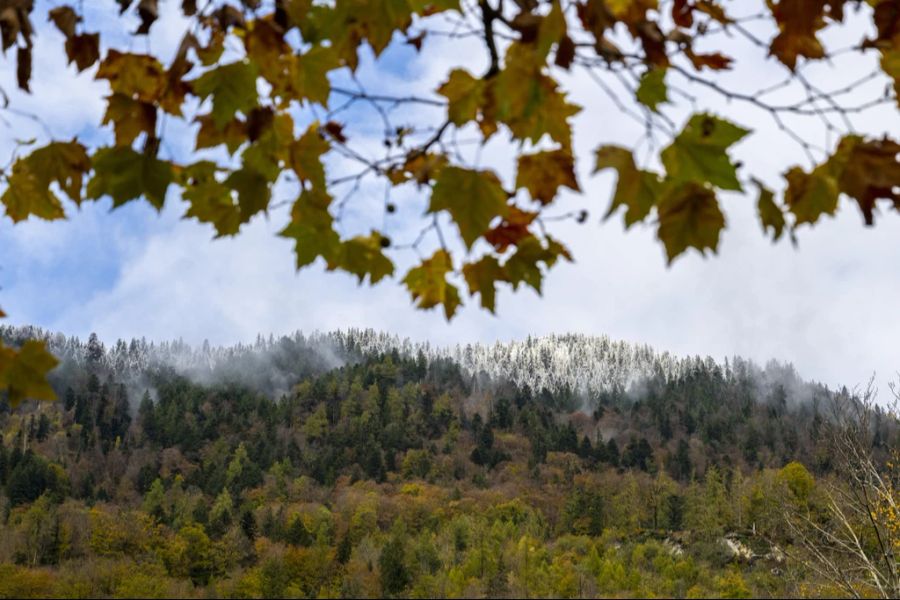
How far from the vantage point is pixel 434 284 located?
2176mm

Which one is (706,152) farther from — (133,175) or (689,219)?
(133,175)

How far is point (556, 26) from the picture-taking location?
4.79 feet

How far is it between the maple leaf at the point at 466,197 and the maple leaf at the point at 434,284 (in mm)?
624

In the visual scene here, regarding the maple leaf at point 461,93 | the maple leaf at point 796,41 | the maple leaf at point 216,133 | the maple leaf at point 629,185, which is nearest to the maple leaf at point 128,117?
the maple leaf at point 216,133

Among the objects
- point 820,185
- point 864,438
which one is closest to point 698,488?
point 864,438

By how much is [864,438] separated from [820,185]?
10.1 meters

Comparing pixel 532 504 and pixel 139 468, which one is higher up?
pixel 139 468

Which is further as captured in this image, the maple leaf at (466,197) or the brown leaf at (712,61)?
the brown leaf at (712,61)

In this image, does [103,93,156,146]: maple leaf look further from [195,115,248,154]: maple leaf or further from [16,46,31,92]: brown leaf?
[16,46,31,92]: brown leaf

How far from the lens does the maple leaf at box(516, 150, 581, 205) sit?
1.80 m

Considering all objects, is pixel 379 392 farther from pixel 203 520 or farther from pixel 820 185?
pixel 820 185

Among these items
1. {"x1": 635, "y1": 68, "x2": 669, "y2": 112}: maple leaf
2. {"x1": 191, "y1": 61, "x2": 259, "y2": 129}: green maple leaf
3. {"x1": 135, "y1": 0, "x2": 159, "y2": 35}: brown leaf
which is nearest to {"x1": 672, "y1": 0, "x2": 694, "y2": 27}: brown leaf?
{"x1": 635, "y1": 68, "x2": 669, "y2": 112}: maple leaf

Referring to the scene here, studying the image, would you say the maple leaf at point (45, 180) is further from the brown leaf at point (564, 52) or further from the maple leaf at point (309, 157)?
the brown leaf at point (564, 52)

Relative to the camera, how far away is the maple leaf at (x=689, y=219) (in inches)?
55.6
